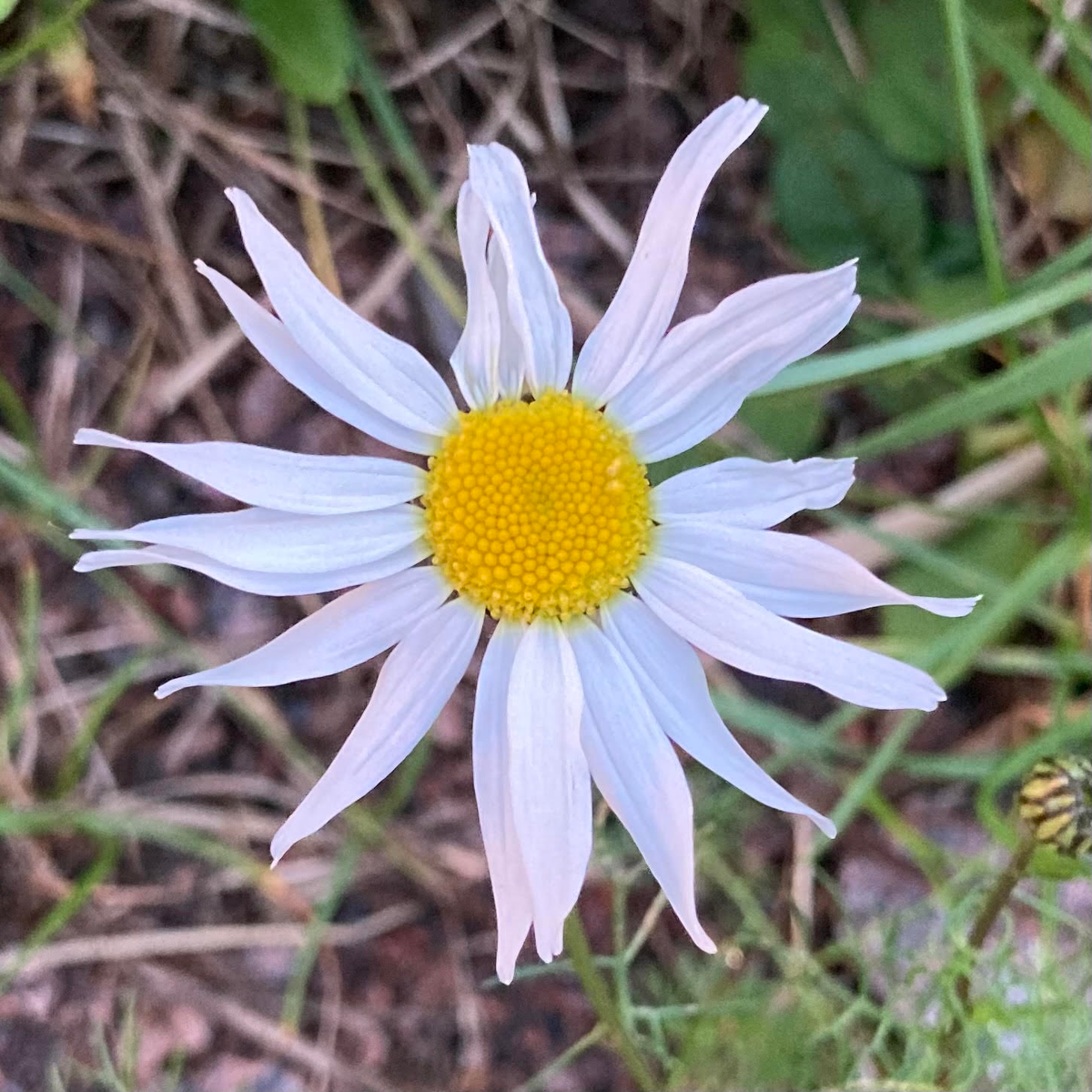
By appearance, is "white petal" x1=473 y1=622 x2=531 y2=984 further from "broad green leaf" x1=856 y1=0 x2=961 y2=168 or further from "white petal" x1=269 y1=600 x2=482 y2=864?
"broad green leaf" x1=856 y1=0 x2=961 y2=168

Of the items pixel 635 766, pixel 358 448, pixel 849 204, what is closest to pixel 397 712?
pixel 635 766

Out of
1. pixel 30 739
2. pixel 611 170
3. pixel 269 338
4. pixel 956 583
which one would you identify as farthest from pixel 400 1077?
pixel 611 170

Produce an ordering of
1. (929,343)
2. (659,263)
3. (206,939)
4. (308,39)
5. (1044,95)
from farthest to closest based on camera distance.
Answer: (206,939) → (308,39) → (1044,95) → (929,343) → (659,263)

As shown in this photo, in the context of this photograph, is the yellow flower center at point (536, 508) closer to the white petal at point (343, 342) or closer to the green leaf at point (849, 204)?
the white petal at point (343, 342)

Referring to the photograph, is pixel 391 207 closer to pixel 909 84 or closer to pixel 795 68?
pixel 795 68

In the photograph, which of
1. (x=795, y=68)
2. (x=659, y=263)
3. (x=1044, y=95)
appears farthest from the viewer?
(x=795, y=68)

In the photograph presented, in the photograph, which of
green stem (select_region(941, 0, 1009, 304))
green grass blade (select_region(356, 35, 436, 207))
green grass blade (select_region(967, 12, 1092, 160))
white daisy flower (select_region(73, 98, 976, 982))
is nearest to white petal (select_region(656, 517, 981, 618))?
white daisy flower (select_region(73, 98, 976, 982))

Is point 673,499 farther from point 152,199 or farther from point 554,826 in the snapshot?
point 152,199
